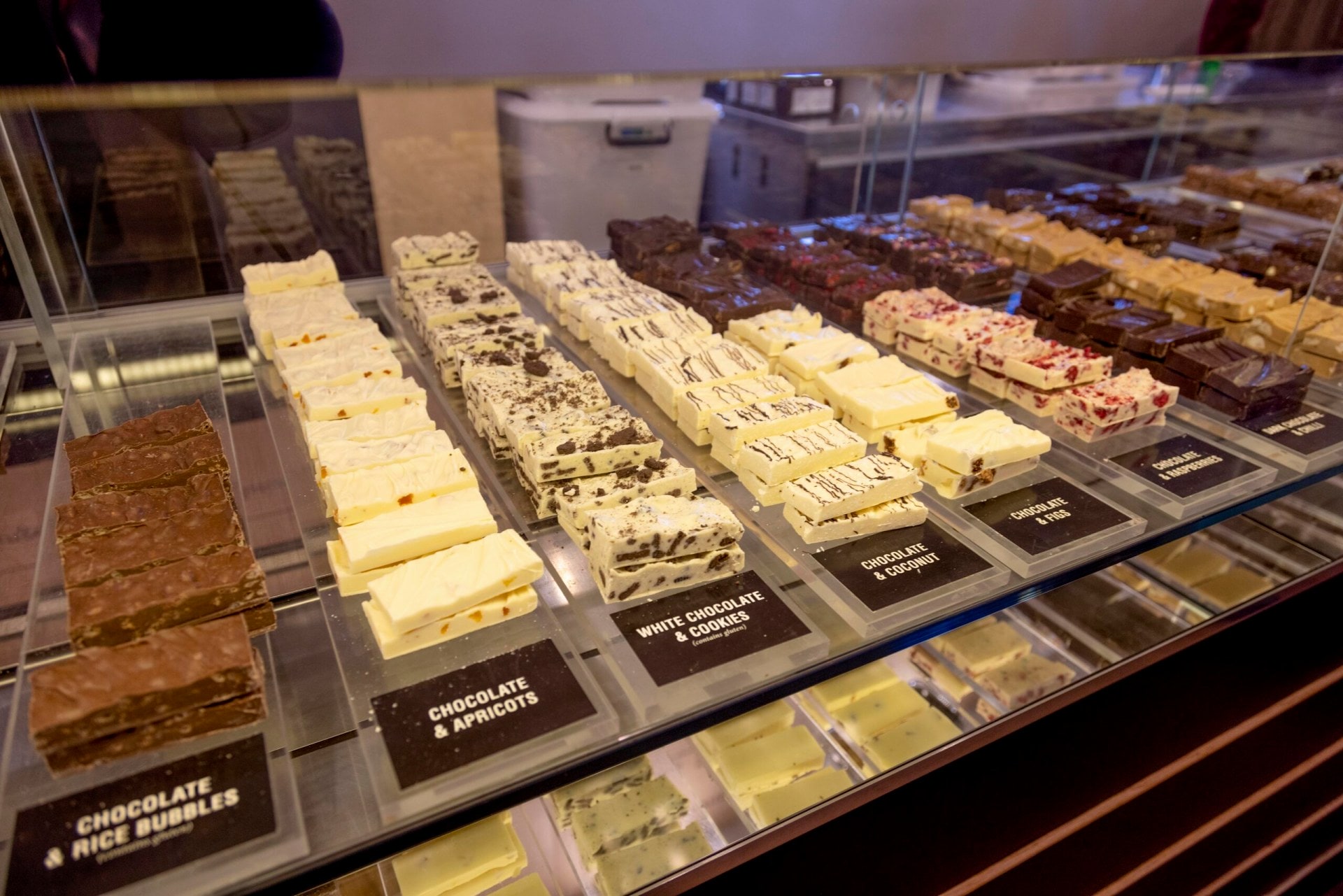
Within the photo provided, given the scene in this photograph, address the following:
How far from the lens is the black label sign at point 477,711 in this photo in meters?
1.46

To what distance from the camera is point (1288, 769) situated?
297 centimetres

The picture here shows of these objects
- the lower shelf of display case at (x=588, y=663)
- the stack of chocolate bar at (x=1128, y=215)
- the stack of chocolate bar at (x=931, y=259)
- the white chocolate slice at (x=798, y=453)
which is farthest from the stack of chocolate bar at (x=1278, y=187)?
the white chocolate slice at (x=798, y=453)

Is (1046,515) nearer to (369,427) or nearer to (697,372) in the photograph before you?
(697,372)

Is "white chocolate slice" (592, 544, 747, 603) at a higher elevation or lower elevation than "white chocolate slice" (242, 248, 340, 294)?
lower

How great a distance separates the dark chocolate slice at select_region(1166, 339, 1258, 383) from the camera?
277 centimetres

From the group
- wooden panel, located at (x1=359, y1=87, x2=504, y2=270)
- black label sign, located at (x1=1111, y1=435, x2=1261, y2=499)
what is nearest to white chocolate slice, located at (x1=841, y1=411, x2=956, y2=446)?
black label sign, located at (x1=1111, y1=435, x2=1261, y2=499)

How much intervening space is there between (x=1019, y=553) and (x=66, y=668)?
1881mm

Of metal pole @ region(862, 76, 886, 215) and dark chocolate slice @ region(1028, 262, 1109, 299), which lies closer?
dark chocolate slice @ region(1028, 262, 1109, 299)

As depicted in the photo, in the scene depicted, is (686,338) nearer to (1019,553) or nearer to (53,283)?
(1019,553)

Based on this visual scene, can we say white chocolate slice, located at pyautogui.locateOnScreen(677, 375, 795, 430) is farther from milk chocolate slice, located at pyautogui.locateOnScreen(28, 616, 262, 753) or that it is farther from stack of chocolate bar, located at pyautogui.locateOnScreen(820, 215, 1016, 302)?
milk chocolate slice, located at pyautogui.locateOnScreen(28, 616, 262, 753)

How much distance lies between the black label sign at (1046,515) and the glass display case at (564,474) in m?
0.01

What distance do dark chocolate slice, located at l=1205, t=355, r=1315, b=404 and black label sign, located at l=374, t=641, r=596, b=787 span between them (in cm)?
220

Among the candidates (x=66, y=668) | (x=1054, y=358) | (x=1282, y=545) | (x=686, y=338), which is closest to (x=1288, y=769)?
(x=1282, y=545)

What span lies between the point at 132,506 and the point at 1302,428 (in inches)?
120
